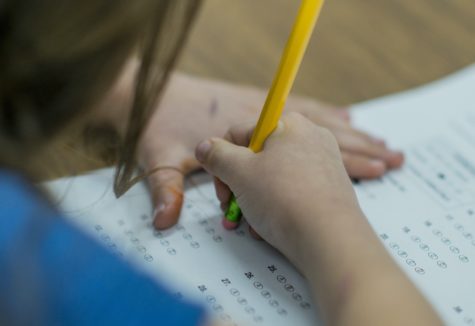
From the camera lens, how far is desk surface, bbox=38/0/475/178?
75 centimetres

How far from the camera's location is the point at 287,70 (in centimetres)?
51

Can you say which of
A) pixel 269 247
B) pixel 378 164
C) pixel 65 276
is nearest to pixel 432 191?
pixel 378 164

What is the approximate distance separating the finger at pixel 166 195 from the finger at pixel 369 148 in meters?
0.16

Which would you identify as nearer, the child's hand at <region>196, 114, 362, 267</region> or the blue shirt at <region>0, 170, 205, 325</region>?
the blue shirt at <region>0, 170, 205, 325</region>

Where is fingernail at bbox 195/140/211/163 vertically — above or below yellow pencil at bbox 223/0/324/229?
below

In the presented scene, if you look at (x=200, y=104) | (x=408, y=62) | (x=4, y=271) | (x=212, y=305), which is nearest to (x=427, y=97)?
(x=408, y=62)

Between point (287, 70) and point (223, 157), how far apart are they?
0.08 m

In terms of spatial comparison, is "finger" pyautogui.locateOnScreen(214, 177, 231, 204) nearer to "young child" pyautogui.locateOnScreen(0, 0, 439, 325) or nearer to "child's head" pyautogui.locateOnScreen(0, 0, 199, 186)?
"young child" pyautogui.locateOnScreen(0, 0, 439, 325)

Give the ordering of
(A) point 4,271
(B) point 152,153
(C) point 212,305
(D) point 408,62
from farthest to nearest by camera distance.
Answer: (D) point 408,62 → (B) point 152,153 → (C) point 212,305 → (A) point 4,271

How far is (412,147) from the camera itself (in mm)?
667

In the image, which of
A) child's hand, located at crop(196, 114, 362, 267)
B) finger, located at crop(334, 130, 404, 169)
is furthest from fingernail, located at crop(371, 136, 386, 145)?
child's hand, located at crop(196, 114, 362, 267)

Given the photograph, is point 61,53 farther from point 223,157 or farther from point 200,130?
point 200,130

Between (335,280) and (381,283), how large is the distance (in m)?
0.03

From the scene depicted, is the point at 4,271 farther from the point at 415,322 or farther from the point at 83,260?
the point at 415,322
